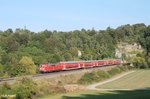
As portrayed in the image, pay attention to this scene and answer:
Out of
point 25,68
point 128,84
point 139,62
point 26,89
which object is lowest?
point 128,84

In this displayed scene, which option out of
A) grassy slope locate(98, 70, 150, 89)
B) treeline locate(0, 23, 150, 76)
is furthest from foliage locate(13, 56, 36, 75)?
grassy slope locate(98, 70, 150, 89)

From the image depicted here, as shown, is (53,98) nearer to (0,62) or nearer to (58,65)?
(58,65)

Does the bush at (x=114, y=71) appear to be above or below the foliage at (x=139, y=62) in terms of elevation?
below

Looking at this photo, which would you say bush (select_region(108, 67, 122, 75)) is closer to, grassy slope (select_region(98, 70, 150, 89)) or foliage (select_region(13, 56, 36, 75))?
grassy slope (select_region(98, 70, 150, 89))

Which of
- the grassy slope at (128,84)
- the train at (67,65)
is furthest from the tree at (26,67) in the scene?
the grassy slope at (128,84)

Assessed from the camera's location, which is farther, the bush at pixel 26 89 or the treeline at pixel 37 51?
the treeline at pixel 37 51

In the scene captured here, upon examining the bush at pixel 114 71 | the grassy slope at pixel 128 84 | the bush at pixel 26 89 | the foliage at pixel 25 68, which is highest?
the foliage at pixel 25 68

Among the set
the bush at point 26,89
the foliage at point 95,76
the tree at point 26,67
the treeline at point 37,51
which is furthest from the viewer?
the treeline at point 37,51

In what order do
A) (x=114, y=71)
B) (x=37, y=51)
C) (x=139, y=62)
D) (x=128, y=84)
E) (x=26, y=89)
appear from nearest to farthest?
(x=26, y=89), (x=128, y=84), (x=114, y=71), (x=37, y=51), (x=139, y=62)

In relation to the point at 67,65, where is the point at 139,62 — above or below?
above

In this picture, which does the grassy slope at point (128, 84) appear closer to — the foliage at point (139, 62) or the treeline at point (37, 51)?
the treeline at point (37, 51)

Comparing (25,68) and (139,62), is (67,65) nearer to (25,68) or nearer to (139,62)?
(25,68)

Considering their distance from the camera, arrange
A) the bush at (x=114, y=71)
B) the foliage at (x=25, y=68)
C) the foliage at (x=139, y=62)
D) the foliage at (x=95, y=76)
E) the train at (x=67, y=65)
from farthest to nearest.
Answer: the foliage at (x=139, y=62) → the bush at (x=114, y=71) → the foliage at (x=25, y=68) → the train at (x=67, y=65) → the foliage at (x=95, y=76)

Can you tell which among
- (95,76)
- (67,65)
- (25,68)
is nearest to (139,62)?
(25,68)
